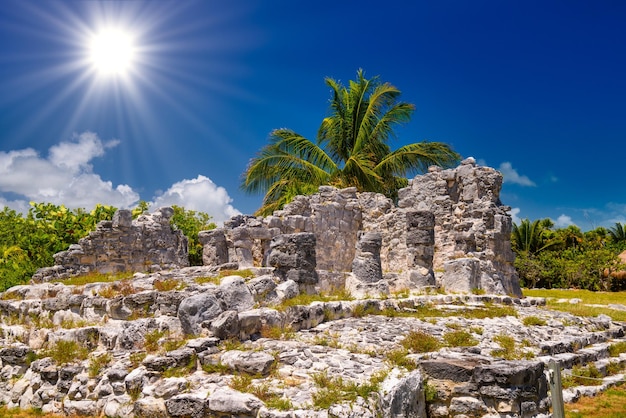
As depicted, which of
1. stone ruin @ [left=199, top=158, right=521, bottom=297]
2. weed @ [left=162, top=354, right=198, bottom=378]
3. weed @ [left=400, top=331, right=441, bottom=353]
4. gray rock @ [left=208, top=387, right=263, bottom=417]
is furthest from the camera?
stone ruin @ [left=199, top=158, right=521, bottom=297]

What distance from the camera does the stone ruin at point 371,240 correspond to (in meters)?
13.0

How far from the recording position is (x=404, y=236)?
15.8 metres

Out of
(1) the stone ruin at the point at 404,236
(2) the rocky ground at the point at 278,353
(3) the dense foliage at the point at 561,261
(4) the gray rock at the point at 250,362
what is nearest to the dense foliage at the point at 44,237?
(1) the stone ruin at the point at 404,236

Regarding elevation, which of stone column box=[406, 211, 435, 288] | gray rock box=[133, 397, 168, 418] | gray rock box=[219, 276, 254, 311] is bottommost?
gray rock box=[133, 397, 168, 418]

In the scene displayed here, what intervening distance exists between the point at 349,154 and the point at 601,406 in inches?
691

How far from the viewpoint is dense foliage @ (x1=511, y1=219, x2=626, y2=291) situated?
1083 inches

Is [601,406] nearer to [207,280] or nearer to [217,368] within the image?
[217,368]

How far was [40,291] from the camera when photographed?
1187 cm

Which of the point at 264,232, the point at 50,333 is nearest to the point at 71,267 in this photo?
the point at 264,232

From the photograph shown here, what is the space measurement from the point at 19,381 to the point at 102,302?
199cm

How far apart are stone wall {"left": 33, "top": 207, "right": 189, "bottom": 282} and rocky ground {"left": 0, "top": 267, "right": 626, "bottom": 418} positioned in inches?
155

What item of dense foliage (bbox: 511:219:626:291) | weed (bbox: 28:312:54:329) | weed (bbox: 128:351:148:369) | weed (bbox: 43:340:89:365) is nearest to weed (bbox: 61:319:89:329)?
weed (bbox: 28:312:54:329)

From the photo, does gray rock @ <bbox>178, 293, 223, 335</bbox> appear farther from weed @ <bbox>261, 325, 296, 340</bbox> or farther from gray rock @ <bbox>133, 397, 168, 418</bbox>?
gray rock @ <bbox>133, 397, 168, 418</bbox>

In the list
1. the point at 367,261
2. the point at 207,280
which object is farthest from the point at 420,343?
the point at 207,280
